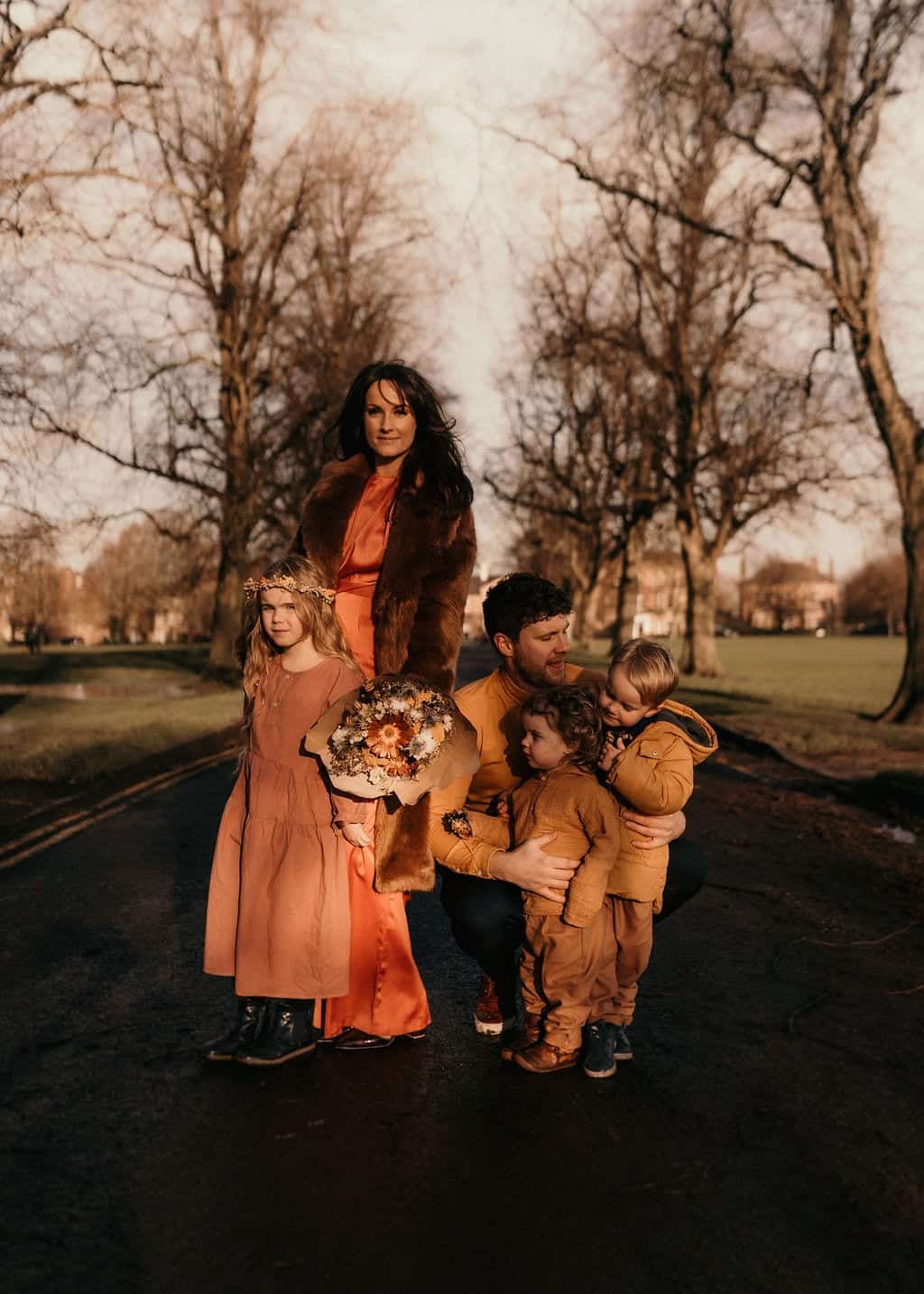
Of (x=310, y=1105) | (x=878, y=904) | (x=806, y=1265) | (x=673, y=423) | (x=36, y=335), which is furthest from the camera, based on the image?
(x=673, y=423)

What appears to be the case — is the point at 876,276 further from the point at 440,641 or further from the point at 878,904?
the point at 440,641

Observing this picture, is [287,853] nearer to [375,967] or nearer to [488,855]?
[375,967]

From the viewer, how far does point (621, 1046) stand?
3.87 metres

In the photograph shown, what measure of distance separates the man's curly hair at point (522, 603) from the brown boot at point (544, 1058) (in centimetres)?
143

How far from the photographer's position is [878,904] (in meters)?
6.21

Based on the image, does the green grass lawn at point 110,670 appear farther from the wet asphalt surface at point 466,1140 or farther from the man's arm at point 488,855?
the man's arm at point 488,855

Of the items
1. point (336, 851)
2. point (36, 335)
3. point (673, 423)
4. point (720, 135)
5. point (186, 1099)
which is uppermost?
point (720, 135)

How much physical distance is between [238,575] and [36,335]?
48.1 ft

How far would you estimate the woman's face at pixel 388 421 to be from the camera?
13.3 feet

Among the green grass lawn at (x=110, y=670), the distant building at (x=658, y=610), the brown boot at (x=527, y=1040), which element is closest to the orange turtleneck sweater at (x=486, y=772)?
the brown boot at (x=527, y=1040)

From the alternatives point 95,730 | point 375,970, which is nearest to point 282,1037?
point 375,970

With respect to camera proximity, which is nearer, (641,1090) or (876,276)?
(641,1090)

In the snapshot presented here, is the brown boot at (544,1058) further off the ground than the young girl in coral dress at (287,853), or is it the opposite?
the young girl in coral dress at (287,853)

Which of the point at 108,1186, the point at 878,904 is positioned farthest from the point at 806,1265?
the point at 878,904
